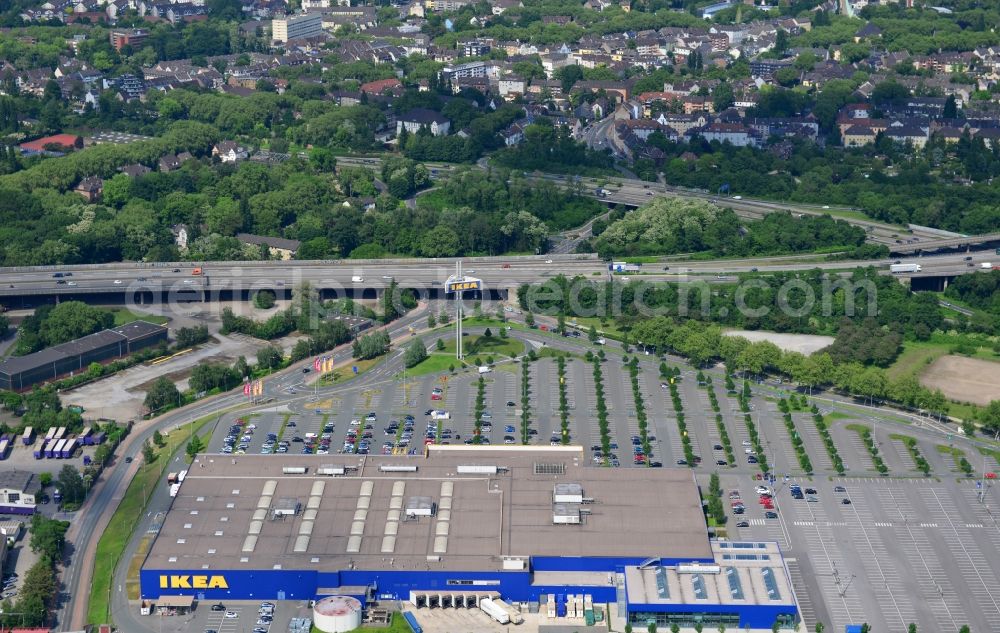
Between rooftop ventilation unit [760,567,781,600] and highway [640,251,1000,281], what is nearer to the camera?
rooftop ventilation unit [760,567,781,600]

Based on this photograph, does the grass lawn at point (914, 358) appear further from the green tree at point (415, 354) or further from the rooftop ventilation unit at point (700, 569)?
the green tree at point (415, 354)

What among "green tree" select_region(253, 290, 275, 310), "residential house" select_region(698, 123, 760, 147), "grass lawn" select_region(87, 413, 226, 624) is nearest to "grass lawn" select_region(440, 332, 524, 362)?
"green tree" select_region(253, 290, 275, 310)

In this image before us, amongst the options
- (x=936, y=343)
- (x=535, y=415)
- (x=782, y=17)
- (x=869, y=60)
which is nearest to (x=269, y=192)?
(x=535, y=415)

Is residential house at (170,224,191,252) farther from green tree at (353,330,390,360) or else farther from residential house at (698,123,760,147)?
residential house at (698,123,760,147)

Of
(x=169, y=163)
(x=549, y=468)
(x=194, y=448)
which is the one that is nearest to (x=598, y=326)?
(x=549, y=468)

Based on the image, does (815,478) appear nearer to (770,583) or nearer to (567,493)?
(770,583)
